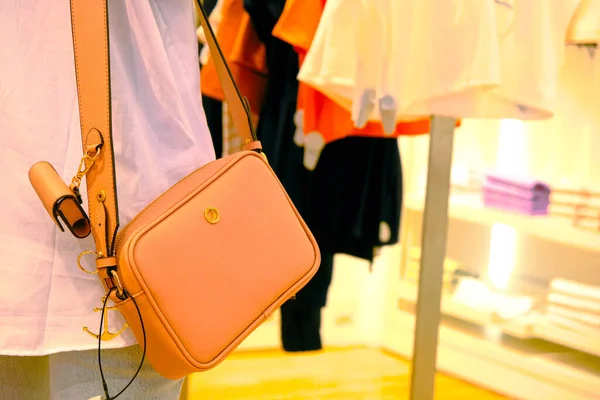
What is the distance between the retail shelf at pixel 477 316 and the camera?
180cm

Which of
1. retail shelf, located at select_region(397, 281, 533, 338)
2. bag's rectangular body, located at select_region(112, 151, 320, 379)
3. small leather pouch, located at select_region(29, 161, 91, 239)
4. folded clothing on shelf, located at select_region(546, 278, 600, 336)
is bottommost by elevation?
retail shelf, located at select_region(397, 281, 533, 338)

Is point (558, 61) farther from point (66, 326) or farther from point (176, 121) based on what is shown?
point (66, 326)

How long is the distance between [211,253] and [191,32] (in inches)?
8.7

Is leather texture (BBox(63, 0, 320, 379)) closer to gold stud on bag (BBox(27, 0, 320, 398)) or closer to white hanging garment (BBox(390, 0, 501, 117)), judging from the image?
gold stud on bag (BBox(27, 0, 320, 398))

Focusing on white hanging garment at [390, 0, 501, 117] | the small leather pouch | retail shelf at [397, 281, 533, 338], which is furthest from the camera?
retail shelf at [397, 281, 533, 338]

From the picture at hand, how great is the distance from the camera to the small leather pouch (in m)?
0.46

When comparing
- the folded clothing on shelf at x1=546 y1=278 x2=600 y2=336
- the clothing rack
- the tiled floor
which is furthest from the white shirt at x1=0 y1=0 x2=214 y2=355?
the folded clothing on shelf at x1=546 y1=278 x2=600 y2=336

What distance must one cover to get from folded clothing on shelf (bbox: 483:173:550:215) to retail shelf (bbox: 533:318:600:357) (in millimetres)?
349

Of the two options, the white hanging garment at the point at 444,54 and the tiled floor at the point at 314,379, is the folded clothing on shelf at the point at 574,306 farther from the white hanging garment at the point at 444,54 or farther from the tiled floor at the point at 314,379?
the white hanging garment at the point at 444,54

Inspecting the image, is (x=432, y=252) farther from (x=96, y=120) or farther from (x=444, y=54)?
(x=96, y=120)

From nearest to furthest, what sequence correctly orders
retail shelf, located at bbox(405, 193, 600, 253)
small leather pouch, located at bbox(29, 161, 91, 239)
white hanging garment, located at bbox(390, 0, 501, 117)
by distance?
small leather pouch, located at bbox(29, 161, 91, 239), white hanging garment, located at bbox(390, 0, 501, 117), retail shelf, located at bbox(405, 193, 600, 253)

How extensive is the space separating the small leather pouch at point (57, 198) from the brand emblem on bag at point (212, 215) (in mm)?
104

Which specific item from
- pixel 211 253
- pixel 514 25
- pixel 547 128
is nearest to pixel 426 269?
pixel 514 25

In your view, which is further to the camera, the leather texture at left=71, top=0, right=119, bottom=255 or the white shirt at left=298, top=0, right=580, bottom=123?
the white shirt at left=298, top=0, right=580, bottom=123
